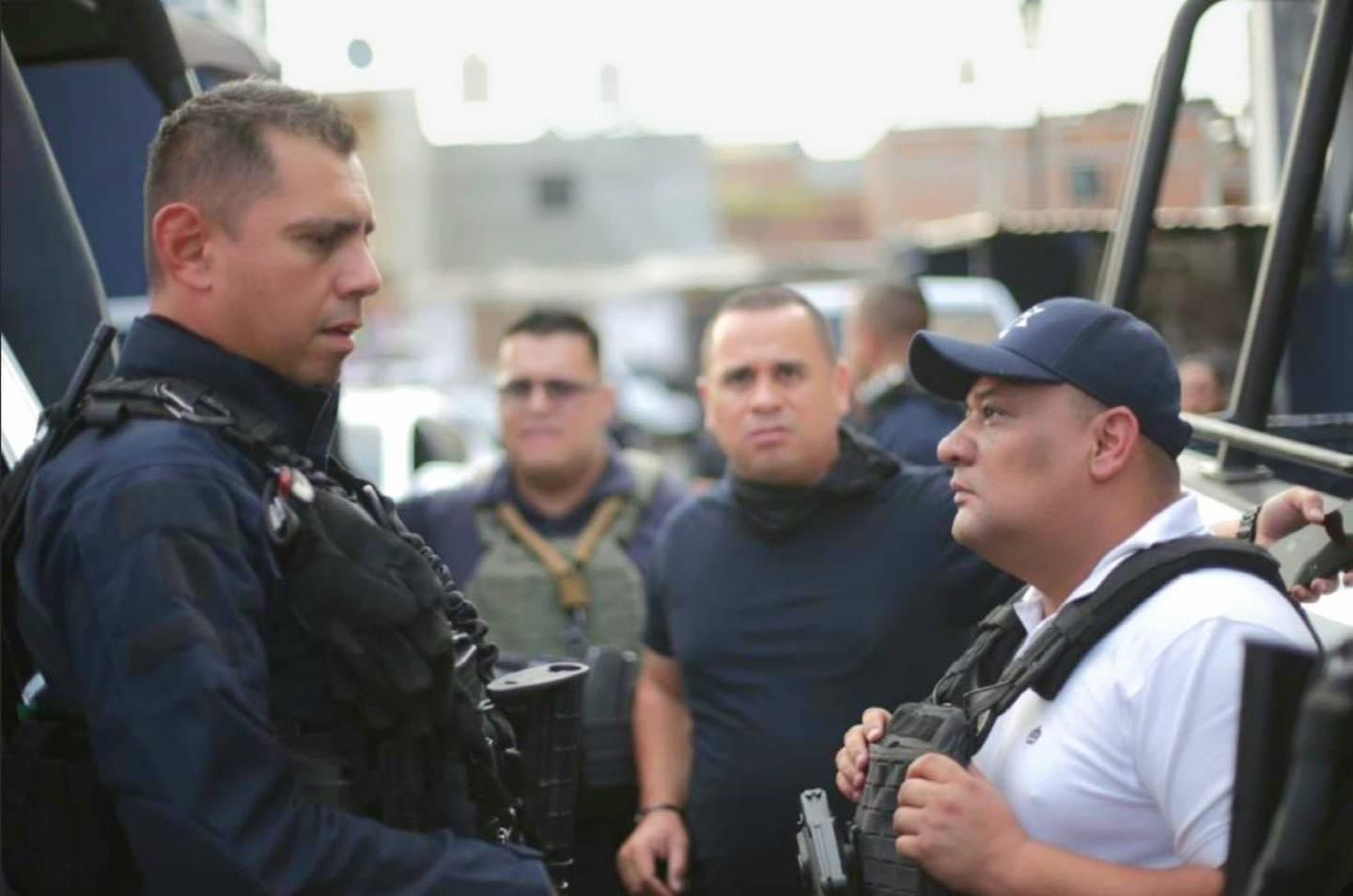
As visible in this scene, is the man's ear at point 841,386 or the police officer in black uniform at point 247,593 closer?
the police officer in black uniform at point 247,593

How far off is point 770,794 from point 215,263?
1.92 metres

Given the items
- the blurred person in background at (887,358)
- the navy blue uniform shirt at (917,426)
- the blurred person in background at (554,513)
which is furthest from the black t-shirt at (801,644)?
the blurred person in background at (887,358)

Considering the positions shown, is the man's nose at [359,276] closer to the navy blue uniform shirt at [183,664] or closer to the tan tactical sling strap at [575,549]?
the navy blue uniform shirt at [183,664]

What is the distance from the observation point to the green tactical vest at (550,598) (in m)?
5.41

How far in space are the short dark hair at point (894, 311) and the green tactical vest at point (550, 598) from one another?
292cm

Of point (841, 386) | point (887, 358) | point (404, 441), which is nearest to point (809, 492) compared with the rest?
point (841, 386)

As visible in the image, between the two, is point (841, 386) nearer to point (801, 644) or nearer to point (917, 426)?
point (801, 644)

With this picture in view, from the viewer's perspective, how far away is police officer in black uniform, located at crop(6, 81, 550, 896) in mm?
2395

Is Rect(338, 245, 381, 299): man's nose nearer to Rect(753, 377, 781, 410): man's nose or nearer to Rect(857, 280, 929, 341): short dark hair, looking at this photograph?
Rect(753, 377, 781, 410): man's nose

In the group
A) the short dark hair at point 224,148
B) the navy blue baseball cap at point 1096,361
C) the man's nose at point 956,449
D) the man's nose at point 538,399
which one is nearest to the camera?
the short dark hair at point 224,148

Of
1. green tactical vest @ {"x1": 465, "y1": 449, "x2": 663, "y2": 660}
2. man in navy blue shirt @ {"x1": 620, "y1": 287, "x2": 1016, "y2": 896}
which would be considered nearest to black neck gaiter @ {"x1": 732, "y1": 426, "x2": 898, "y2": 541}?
man in navy blue shirt @ {"x1": 620, "y1": 287, "x2": 1016, "y2": 896}

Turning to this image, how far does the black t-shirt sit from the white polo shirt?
1502 mm

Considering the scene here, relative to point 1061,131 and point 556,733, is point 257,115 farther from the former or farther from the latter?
point 1061,131

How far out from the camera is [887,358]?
27.2 feet
